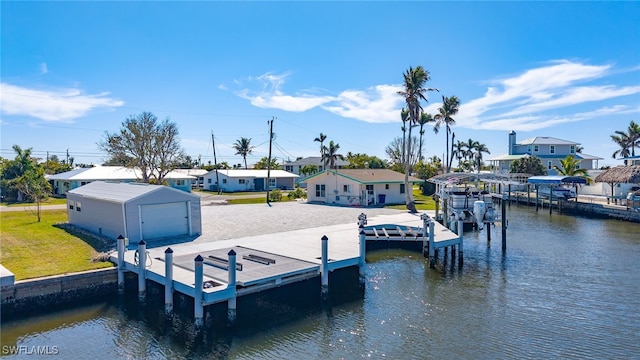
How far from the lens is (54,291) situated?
12820 millimetres

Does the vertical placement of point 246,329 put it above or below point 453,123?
below

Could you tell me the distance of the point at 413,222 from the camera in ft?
79.0

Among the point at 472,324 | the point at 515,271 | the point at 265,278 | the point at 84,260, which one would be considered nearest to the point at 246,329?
the point at 265,278

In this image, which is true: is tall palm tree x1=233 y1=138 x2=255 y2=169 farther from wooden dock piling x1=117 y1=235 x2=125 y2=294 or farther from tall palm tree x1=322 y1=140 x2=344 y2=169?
wooden dock piling x1=117 y1=235 x2=125 y2=294

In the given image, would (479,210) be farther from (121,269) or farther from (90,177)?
(90,177)

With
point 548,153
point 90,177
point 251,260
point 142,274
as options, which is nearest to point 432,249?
point 251,260

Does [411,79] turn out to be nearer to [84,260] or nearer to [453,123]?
[453,123]

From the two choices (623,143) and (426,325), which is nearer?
(426,325)

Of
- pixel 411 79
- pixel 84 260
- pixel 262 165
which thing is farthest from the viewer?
pixel 262 165

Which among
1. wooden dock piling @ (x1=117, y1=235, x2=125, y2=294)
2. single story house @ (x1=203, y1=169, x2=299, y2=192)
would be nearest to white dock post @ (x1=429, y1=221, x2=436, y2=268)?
wooden dock piling @ (x1=117, y1=235, x2=125, y2=294)

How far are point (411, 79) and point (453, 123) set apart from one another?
19.6m

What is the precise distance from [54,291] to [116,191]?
792 centimetres

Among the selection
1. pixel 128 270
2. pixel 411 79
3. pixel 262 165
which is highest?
pixel 411 79

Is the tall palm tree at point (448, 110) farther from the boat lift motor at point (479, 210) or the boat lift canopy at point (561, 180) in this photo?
the boat lift motor at point (479, 210)
